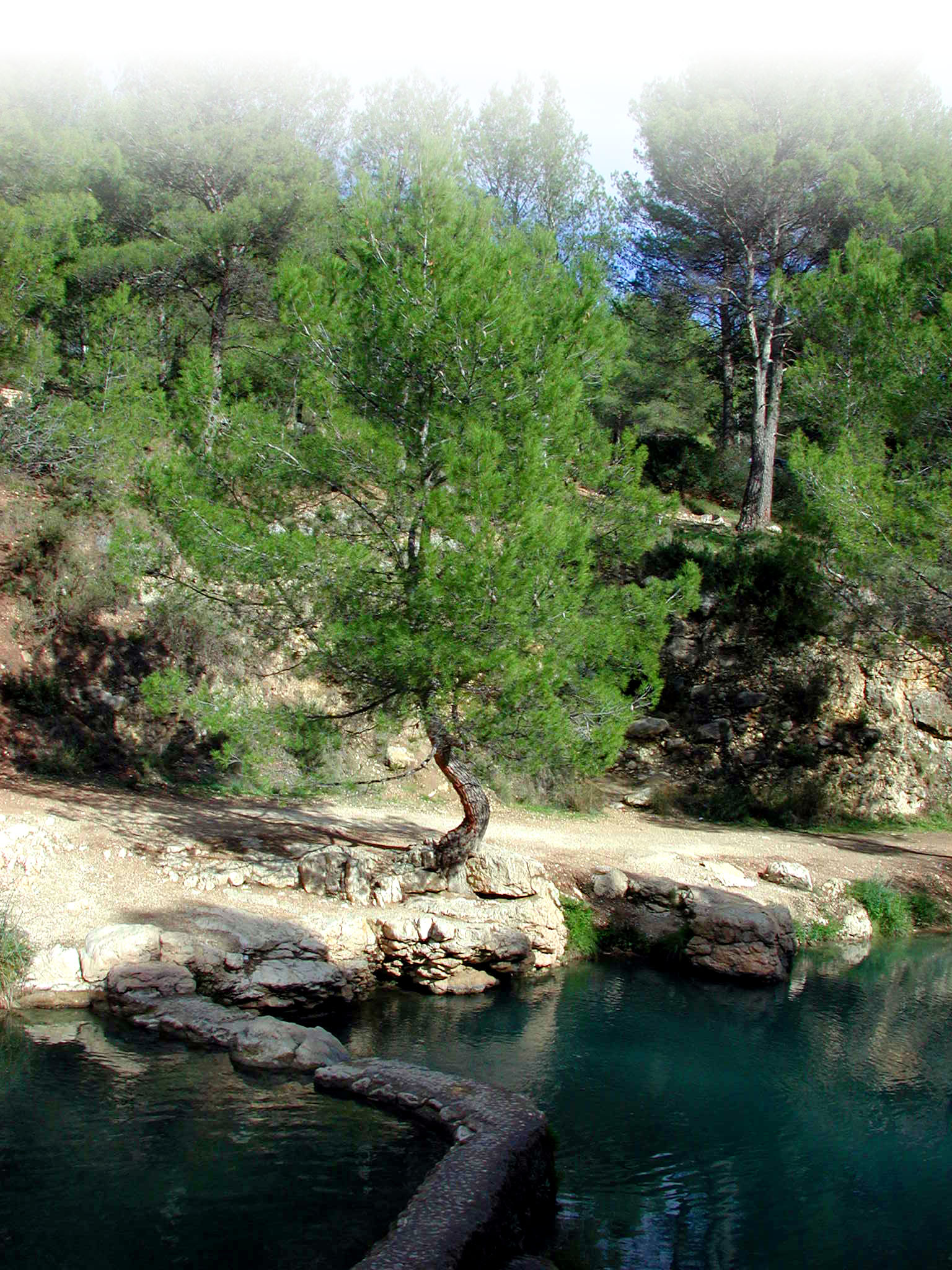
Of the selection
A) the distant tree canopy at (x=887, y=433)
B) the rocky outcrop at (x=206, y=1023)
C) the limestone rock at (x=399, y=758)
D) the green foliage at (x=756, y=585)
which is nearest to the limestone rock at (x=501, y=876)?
the rocky outcrop at (x=206, y=1023)

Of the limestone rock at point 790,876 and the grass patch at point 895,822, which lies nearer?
the limestone rock at point 790,876

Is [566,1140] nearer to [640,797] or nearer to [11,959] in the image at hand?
[11,959]

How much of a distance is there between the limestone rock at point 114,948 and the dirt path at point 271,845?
0.94 ft

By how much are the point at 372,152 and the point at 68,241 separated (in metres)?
9.78

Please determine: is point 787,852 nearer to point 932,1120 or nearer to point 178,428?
point 932,1120

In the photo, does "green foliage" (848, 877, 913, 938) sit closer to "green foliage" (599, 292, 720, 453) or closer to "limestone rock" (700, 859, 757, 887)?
"limestone rock" (700, 859, 757, 887)

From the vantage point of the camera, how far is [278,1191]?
593 centimetres

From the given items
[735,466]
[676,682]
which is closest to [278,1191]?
[676,682]

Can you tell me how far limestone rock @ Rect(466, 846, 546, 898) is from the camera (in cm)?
1120

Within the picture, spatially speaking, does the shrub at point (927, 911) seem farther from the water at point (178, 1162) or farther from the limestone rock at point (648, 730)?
the water at point (178, 1162)

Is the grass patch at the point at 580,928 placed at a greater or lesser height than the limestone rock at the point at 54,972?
greater

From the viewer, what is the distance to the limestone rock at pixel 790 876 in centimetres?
1284

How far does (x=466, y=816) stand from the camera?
11266 mm

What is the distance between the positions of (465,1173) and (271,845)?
6.43 m
